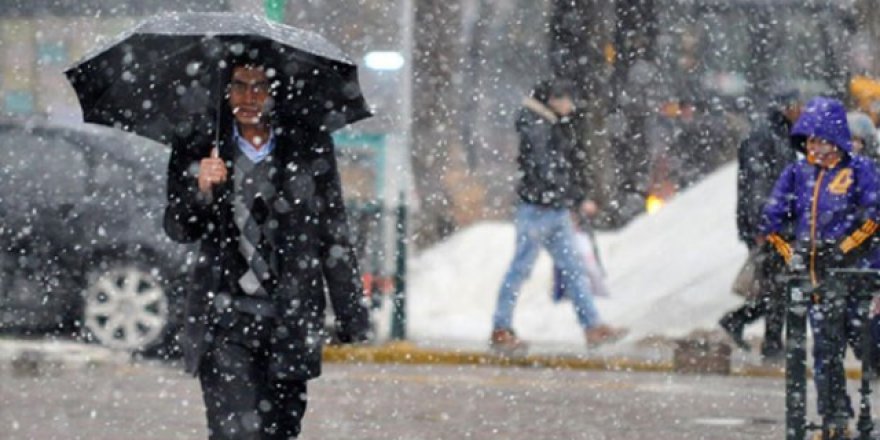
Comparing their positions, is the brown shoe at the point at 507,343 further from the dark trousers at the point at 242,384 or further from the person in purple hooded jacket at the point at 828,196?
the dark trousers at the point at 242,384

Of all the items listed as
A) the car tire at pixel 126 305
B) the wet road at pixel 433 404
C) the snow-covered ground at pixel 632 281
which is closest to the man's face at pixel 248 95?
the wet road at pixel 433 404

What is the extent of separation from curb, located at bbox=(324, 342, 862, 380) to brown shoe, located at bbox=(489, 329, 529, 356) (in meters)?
0.09

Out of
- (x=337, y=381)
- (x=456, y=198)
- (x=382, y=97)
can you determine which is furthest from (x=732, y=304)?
(x=456, y=198)

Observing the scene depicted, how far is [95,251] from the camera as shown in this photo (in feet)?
52.4

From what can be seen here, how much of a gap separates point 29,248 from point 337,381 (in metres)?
2.19

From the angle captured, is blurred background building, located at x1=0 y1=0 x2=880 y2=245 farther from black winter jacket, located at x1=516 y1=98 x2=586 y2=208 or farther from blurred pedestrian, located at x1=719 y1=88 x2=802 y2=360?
blurred pedestrian, located at x1=719 y1=88 x2=802 y2=360

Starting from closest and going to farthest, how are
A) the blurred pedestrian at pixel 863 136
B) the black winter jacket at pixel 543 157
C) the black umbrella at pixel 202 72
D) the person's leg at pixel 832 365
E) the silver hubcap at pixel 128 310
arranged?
the black umbrella at pixel 202 72 < the person's leg at pixel 832 365 < the blurred pedestrian at pixel 863 136 < the silver hubcap at pixel 128 310 < the black winter jacket at pixel 543 157

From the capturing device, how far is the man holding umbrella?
26.0 feet

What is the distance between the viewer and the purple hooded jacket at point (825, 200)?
11641 mm

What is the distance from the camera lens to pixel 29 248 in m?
15.9

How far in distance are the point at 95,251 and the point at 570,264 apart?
3.05 metres

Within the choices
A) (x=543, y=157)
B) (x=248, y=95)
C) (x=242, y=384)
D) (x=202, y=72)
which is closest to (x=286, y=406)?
(x=242, y=384)

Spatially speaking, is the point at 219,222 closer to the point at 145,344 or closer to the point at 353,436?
the point at 353,436

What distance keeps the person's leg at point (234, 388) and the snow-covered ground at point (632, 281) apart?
32.4ft
